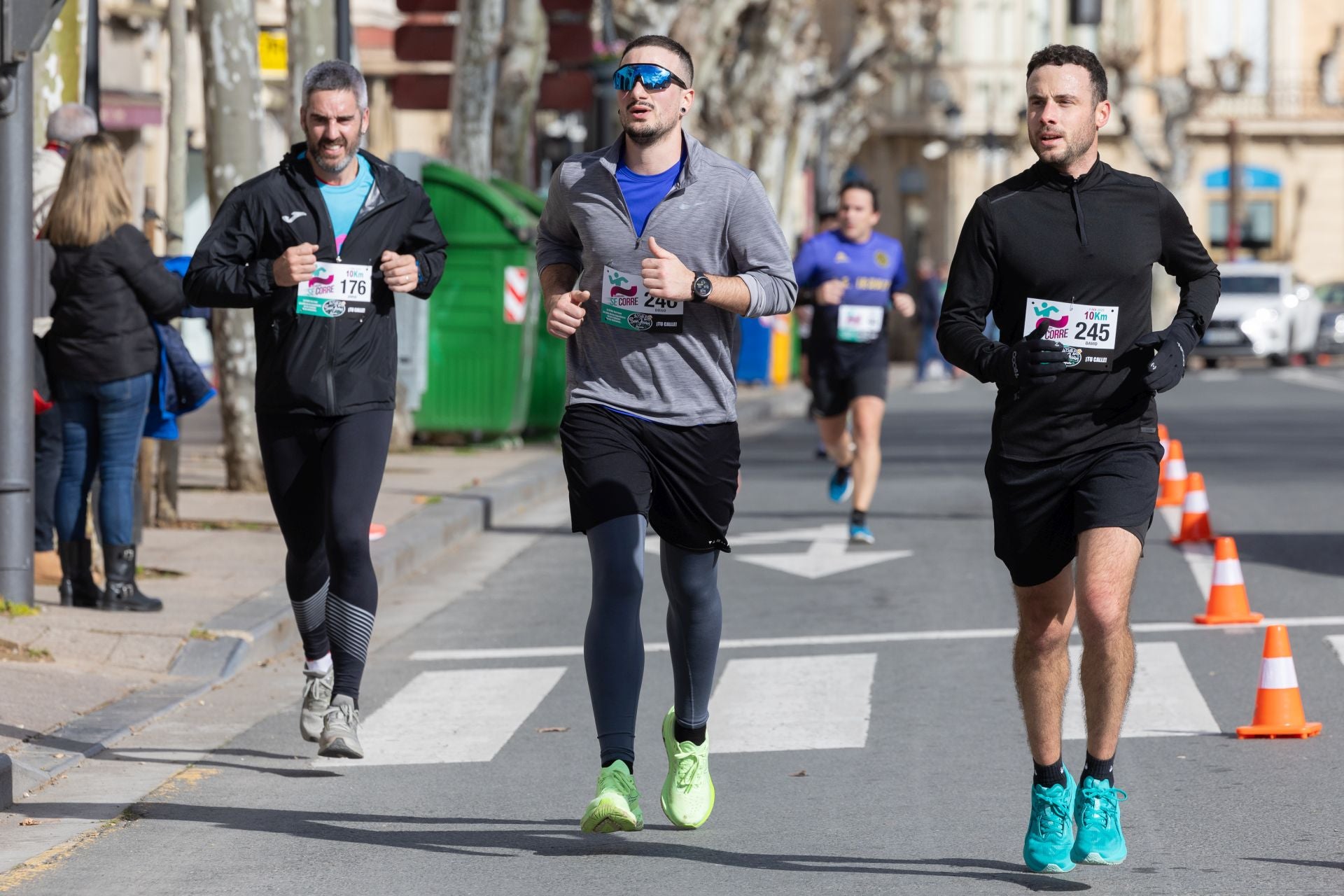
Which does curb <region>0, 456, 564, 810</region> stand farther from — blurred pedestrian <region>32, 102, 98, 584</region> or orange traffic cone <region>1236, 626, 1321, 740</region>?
orange traffic cone <region>1236, 626, 1321, 740</region>

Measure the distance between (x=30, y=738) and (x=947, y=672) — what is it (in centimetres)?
336

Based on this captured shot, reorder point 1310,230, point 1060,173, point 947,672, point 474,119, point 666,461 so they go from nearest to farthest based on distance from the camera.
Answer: point 1060,173
point 666,461
point 947,672
point 474,119
point 1310,230

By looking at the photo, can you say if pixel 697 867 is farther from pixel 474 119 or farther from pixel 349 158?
pixel 474 119

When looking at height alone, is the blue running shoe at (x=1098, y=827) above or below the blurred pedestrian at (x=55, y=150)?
below

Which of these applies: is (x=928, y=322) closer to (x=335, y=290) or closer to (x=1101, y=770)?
(x=335, y=290)

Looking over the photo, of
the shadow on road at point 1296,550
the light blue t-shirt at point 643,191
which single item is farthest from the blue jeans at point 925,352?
the light blue t-shirt at point 643,191

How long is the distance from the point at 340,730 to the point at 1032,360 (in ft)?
8.60

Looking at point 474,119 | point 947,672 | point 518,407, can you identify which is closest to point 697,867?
point 947,672

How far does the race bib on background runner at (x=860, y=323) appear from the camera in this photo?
1342 centimetres

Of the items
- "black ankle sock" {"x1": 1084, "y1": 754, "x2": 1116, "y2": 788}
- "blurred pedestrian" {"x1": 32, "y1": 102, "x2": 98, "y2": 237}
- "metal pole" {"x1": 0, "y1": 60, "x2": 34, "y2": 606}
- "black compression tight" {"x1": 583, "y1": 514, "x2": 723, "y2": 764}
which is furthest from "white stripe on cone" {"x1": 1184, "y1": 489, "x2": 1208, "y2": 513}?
"black ankle sock" {"x1": 1084, "y1": 754, "x2": 1116, "y2": 788}

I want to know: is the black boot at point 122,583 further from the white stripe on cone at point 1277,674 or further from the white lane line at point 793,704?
the white stripe on cone at point 1277,674

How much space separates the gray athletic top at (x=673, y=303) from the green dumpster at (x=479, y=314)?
516 inches

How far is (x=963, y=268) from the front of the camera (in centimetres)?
565

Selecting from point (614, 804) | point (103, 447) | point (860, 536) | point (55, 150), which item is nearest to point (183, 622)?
point (103, 447)
